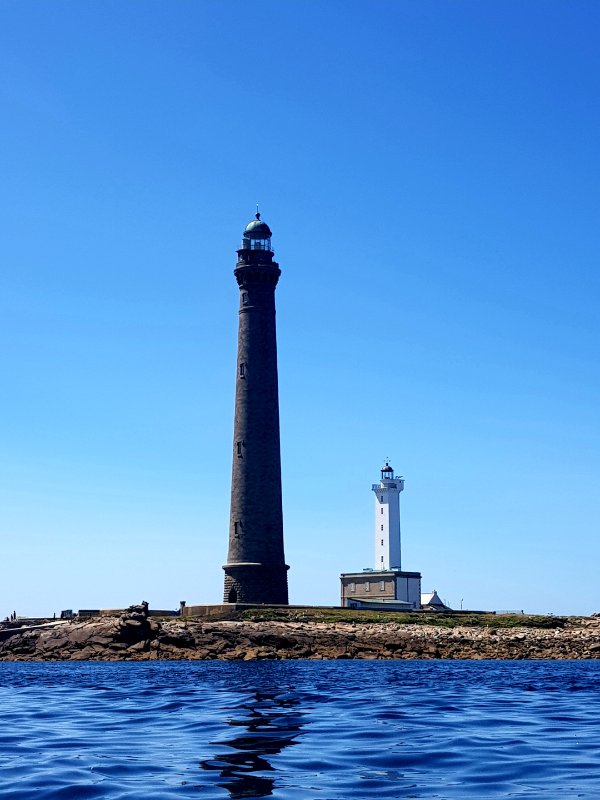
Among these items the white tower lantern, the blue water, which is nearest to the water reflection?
the blue water

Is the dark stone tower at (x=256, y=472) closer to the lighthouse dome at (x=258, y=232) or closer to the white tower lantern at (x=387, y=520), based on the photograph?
the lighthouse dome at (x=258, y=232)

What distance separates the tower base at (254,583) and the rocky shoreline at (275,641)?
3327mm

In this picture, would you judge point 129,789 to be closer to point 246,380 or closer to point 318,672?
point 318,672

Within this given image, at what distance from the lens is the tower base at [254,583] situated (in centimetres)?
6650

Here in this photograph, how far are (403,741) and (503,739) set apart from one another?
5.95ft

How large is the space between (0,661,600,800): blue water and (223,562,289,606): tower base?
103 ft

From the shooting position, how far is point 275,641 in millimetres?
58875

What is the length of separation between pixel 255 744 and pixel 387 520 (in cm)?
8144

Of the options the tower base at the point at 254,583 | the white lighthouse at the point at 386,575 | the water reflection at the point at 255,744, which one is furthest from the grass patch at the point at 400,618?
the water reflection at the point at 255,744

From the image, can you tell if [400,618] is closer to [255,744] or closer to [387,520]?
[387,520]

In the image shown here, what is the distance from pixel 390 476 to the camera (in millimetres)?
100688

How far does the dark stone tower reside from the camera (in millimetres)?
66062

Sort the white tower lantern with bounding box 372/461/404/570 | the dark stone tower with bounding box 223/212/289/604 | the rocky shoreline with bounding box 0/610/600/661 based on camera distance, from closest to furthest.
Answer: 1. the rocky shoreline with bounding box 0/610/600/661
2. the dark stone tower with bounding box 223/212/289/604
3. the white tower lantern with bounding box 372/461/404/570

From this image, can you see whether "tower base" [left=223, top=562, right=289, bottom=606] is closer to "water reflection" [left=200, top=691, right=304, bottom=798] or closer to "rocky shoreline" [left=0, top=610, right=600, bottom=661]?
Answer: "rocky shoreline" [left=0, top=610, right=600, bottom=661]
